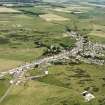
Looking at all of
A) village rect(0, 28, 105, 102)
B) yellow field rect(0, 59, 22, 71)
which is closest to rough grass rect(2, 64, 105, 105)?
village rect(0, 28, 105, 102)

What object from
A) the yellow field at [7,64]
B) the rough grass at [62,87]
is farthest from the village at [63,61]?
the yellow field at [7,64]

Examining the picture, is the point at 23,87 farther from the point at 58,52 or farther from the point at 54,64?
the point at 58,52

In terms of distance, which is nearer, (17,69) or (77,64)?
(17,69)

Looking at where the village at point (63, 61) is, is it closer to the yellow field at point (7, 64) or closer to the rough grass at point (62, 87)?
the rough grass at point (62, 87)

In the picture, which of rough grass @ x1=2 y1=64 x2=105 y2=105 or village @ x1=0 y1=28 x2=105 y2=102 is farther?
village @ x1=0 y1=28 x2=105 y2=102

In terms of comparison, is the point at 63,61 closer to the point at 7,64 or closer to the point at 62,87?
the point at 7,64

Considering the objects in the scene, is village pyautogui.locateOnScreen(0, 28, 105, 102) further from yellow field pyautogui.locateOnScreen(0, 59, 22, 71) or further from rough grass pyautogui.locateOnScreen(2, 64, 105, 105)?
yellow field pyautogui.locateOnScreen(0, 59, 22, 71)

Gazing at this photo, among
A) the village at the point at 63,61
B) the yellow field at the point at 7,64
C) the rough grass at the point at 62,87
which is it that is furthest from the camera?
the yellow field at the point at 7,64

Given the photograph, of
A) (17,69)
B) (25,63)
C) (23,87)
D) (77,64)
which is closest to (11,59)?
(25,63)
